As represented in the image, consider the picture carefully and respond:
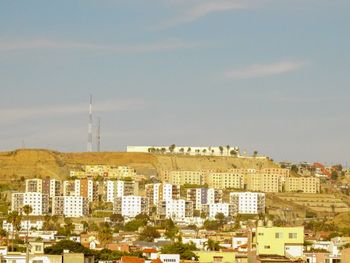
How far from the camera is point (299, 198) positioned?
529 feet

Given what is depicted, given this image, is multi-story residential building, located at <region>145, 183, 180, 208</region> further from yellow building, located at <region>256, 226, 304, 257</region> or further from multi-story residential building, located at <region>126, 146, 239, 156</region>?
yellow building, located at <region>256, 226, 304, 257</region>

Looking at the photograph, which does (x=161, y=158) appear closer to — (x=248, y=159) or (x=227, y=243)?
(x=248, y=159)

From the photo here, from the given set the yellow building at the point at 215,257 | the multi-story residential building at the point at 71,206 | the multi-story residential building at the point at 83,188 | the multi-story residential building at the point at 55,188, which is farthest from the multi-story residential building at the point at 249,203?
the yellow building at the point at 215,257

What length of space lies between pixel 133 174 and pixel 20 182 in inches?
668

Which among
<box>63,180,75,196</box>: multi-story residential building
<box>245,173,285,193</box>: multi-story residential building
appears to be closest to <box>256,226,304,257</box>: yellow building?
<box>63,180,75,196</box>: multi-story residential building

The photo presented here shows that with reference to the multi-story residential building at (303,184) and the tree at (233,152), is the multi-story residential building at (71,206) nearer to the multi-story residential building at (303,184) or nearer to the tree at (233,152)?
the multi-story residential building at (303,184)

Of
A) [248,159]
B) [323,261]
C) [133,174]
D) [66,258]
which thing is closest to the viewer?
[66,258]

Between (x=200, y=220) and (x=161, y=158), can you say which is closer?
(x=200, y=220)

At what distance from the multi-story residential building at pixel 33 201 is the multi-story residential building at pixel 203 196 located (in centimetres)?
1869

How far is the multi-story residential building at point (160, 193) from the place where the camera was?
155 meters

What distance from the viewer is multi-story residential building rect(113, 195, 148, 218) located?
14738 centimetres

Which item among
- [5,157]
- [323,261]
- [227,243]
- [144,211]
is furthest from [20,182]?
[323,261]

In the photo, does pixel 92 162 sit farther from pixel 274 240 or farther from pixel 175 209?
pixel 274 240

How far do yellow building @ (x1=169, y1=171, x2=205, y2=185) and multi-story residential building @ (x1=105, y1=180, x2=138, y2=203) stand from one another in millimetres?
14715
